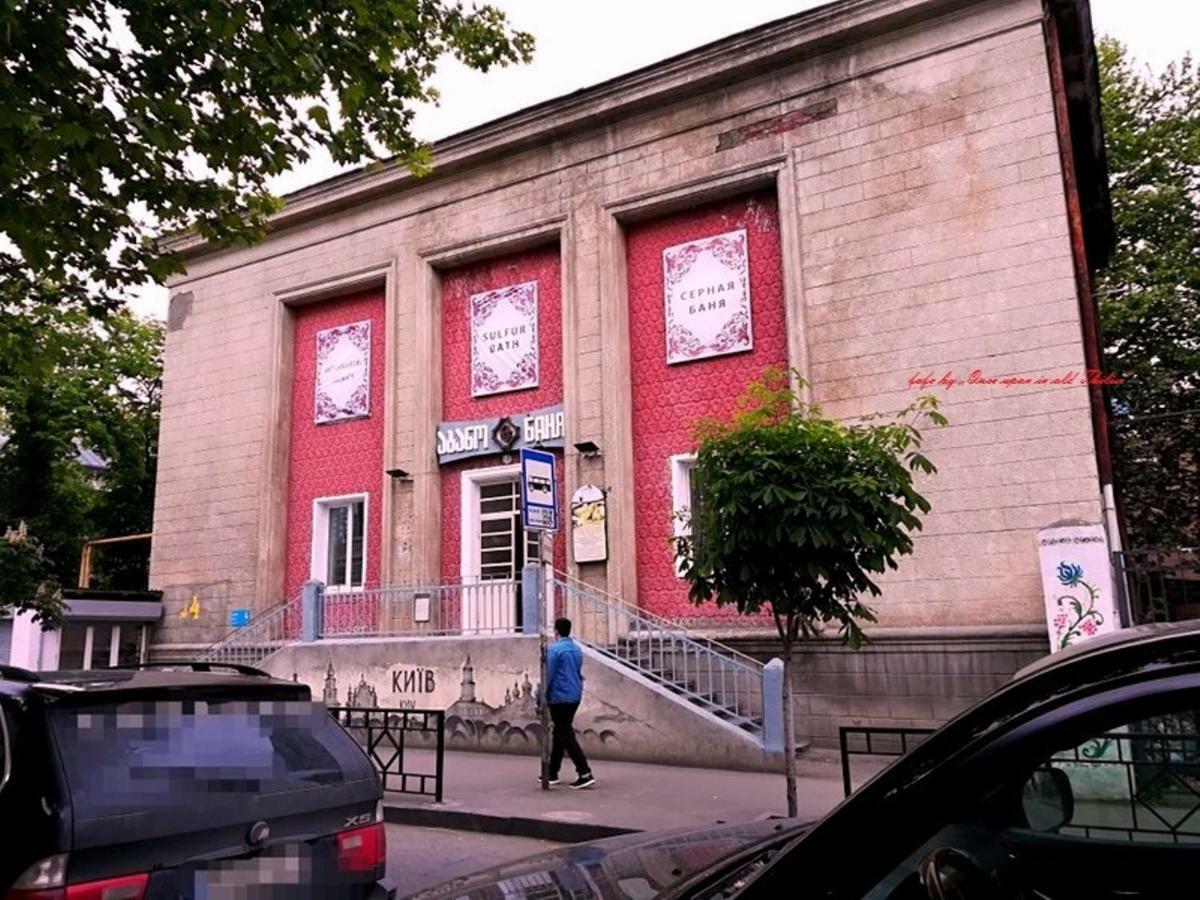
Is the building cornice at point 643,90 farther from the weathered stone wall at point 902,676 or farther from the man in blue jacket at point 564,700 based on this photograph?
the weathered stone wall at point 902,676

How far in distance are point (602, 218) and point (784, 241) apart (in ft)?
11.2

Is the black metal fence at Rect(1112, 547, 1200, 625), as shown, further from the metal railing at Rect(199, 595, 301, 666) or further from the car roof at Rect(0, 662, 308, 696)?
the metal railing at Rect(199, 595, 301, 666)

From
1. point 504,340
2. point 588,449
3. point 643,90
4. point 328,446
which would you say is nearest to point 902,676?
point 588,449

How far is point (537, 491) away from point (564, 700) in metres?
2.33

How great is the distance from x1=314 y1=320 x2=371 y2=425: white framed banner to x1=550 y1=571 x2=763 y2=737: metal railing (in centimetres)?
616

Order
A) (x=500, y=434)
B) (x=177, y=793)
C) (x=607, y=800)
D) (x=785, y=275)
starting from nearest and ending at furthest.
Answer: (x=177, y=793) → (x=607, y=800) → (x=785, y=275) → (x=500, y=434)

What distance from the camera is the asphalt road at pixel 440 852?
664 cm

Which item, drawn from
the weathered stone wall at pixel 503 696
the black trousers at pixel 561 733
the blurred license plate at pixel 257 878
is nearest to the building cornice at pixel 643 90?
the weathered stone wall at pixel 503 696

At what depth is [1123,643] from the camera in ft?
5.32

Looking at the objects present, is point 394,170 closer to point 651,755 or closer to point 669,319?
point 669,319

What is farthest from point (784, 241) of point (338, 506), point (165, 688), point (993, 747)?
point (993, 747)

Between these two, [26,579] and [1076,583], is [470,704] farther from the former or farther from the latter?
[1076,583]

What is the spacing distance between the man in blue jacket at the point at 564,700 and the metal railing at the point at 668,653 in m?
2.55

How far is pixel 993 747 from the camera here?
1.56 meters
